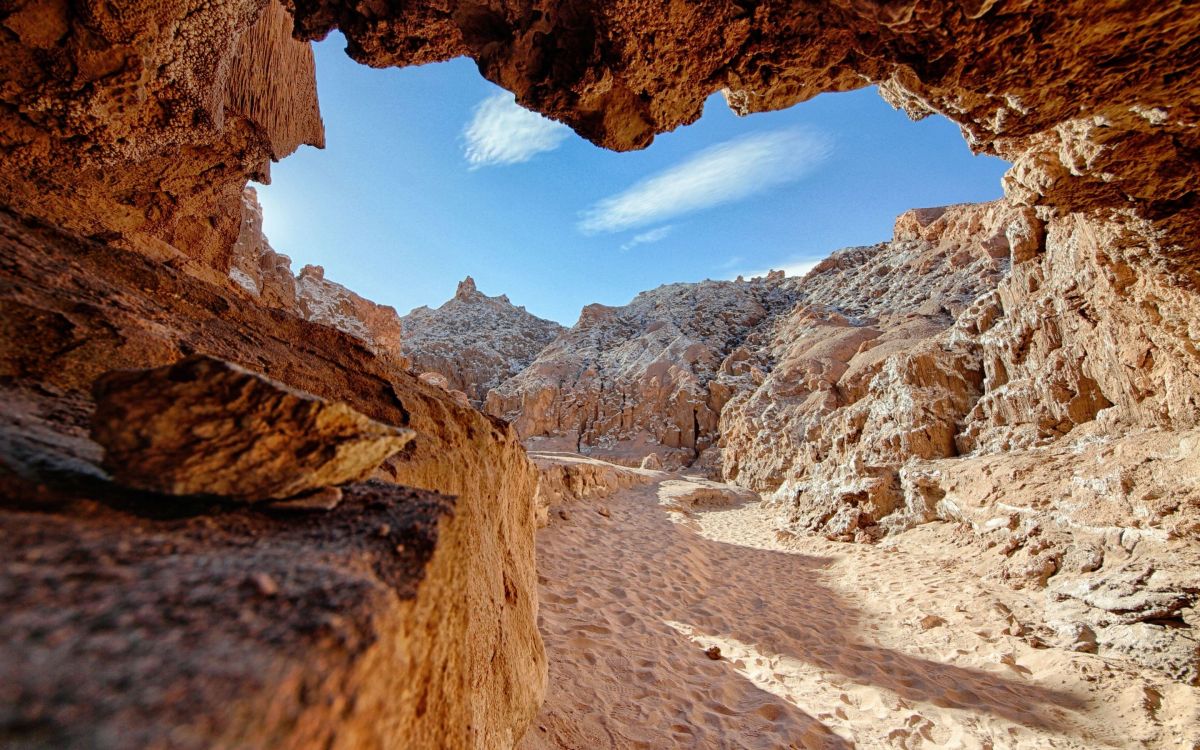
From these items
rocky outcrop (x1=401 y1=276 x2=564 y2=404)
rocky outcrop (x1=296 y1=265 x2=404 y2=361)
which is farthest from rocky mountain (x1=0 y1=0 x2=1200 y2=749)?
rocky outcrop (x1=401 y1=276 x2=564 y2=404)

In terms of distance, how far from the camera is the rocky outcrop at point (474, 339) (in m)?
36.4

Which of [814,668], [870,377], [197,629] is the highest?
[870,377]

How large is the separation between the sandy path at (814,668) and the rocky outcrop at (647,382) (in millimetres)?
18508

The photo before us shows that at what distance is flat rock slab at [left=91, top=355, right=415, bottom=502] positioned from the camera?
922 millimetres

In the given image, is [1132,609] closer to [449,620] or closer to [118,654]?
[449,620]

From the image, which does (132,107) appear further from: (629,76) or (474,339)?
(474,339)

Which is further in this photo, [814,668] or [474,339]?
[474,339]

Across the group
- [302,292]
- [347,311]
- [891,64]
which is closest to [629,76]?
[891,64]

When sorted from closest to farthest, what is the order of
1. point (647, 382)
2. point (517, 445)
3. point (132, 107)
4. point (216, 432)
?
1. point (216, 432)
2. point (132, 107)
3. point (517, 445)
4. point (647, 382)

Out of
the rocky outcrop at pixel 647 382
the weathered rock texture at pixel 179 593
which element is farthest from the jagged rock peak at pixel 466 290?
the weathered rock texture at pixel 179 593

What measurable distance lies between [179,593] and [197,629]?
11cm

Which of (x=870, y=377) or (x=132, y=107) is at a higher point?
(x=870, y=377)

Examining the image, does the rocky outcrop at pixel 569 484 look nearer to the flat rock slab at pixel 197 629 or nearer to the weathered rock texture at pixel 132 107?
the weathered rock texture at pixel 132 107

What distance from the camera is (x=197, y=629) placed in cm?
68
